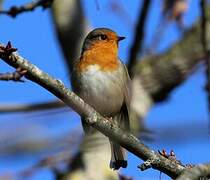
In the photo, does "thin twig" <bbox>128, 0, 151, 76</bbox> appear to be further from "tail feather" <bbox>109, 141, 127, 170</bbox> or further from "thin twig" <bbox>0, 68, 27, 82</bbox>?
"thin twig" <bbox>0, 68, 27, 82</bbox>

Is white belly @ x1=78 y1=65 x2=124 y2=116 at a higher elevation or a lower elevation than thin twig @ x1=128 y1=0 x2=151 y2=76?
lower

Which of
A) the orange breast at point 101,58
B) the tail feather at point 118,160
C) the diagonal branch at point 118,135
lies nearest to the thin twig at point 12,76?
the diagonal branch at point 118,135

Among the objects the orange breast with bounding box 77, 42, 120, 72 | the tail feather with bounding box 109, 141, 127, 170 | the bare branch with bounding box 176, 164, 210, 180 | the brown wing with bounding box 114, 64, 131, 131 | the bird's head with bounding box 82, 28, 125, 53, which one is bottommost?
the bare branch with bounding box 176, 164, 210, 180

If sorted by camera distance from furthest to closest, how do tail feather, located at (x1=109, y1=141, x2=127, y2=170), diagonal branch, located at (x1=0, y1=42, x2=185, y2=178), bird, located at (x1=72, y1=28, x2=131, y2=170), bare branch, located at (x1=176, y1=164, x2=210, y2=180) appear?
bird, located at (x1=72, y1=28, x2=131, y2=170) → tail feather, located at (x1=109, y1=141, x2=127, y2=170) → diagonal branch, located at (x1=0, y1=42, x2=185, y2=178) → bare branch, located at (x1=176, y1=164, x2=210, y2=180)

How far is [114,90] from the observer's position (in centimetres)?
470

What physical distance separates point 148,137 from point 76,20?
15.4 feet

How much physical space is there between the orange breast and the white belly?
6 centimetres

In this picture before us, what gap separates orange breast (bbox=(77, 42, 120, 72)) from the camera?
478 centimetres

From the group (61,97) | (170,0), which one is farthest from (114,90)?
(61,97)

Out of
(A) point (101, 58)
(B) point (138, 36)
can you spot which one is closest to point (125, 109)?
(A) point (101, 58)

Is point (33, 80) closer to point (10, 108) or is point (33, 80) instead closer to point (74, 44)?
point (10, 108)

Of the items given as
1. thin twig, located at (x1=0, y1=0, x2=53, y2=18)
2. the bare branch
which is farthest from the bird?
the bare branch

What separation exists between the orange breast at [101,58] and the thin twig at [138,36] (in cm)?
110

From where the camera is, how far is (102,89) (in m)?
4.64
